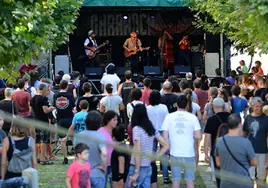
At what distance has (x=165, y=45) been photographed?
27344 millimetres

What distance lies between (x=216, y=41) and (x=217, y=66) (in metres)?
0.94

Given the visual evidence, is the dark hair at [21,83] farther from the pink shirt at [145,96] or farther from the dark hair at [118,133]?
the dark hair at [118,133]

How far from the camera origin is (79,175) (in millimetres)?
8766

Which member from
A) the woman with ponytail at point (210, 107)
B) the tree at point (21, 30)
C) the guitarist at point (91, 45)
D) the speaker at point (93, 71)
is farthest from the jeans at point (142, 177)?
the guitarist at point (91, 45)

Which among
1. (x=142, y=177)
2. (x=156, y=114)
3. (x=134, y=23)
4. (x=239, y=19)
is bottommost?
(x=142, y=177)

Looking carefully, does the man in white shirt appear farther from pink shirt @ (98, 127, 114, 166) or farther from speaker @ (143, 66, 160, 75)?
speaker @ (143, 66, 160, 75)

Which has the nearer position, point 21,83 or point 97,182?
point 97,182

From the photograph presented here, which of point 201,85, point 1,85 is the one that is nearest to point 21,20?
point 201,85

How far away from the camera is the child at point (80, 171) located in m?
8.77

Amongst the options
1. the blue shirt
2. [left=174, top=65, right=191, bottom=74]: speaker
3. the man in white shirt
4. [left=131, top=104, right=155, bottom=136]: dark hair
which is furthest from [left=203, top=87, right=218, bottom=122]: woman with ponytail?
[left=174, top=65, right=191, bottom=74]: speaker

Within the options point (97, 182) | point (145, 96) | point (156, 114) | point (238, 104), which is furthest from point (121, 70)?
point (97, 182)

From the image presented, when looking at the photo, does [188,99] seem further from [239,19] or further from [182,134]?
[239,19]

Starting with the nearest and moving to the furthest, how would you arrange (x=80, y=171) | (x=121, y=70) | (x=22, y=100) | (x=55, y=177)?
1. (x=80, y=171)
2. (x=55, y=177)
3. (x=22, y=100)
4. (x=121, y=70)

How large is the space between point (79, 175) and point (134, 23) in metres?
19.3
